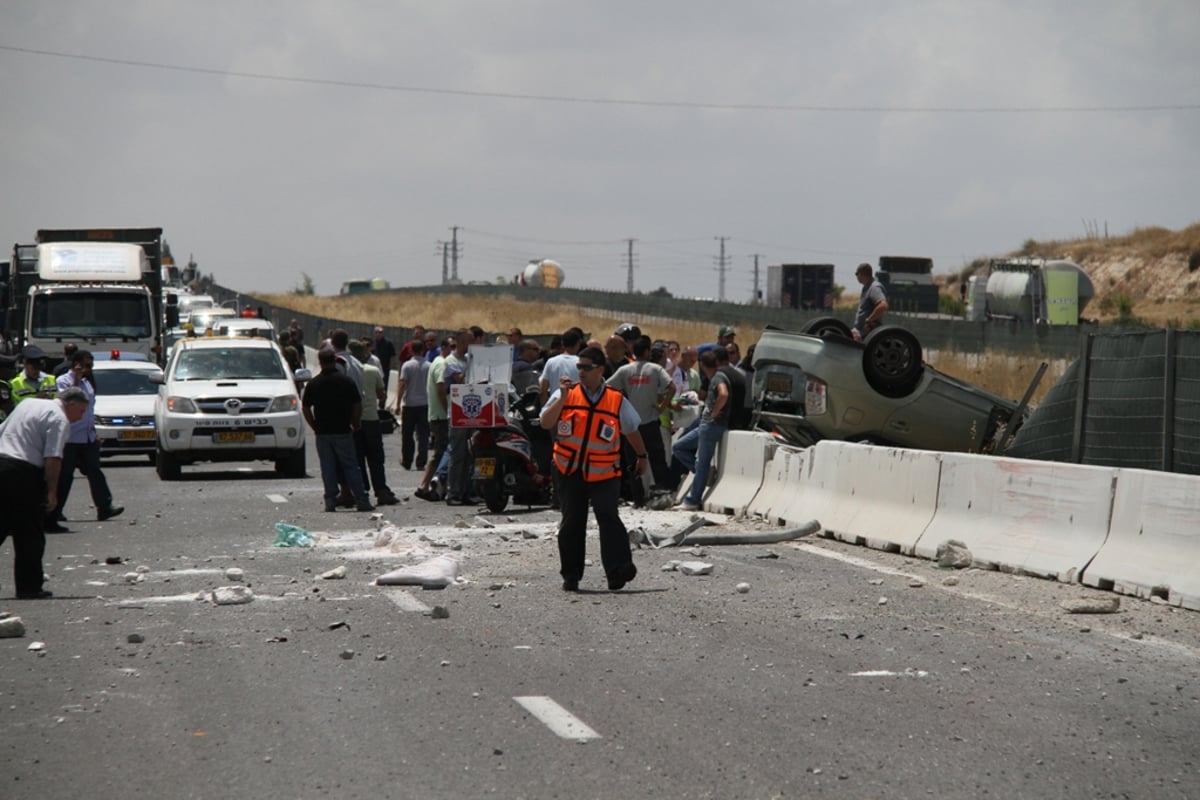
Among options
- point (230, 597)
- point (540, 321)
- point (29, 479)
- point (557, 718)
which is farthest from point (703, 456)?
point (540, 321)

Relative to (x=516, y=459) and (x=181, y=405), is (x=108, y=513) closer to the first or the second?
(x=516, y=459)

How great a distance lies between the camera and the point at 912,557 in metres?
13.8

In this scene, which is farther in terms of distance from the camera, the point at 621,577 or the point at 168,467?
the point at 168,467

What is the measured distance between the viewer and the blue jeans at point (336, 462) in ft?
58.8

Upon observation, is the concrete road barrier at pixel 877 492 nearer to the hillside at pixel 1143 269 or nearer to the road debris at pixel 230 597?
the road debris at pixel 230 597

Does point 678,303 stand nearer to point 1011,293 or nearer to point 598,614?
point 1011,293

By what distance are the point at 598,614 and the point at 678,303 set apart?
61971 millimetres

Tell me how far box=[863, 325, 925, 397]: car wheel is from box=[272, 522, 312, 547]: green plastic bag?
6.33m

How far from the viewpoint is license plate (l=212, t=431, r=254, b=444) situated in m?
23.1

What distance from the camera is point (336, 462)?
59.3 feet

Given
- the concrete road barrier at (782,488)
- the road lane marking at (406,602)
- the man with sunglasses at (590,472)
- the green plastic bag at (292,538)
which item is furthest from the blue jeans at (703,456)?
the road lane marking at (406,602)

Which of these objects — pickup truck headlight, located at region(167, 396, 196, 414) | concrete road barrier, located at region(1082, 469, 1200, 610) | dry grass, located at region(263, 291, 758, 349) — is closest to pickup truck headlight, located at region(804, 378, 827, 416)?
concrete road barrier, located at region(1082, 469, 1200, 610)

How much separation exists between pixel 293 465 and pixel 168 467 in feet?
5.37

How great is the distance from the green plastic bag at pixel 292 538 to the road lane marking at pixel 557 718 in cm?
697
